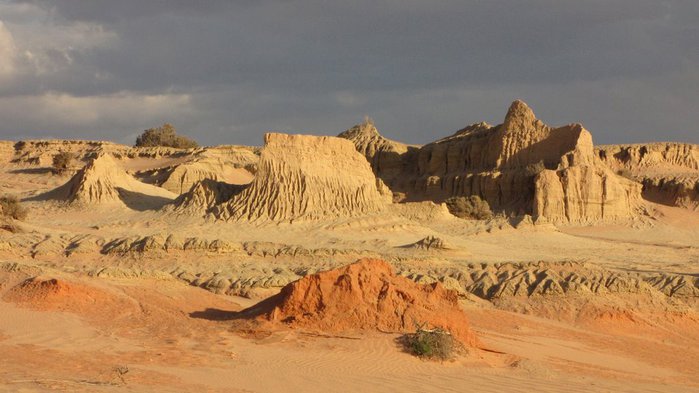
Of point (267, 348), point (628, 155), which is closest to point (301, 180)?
point (267, 348)

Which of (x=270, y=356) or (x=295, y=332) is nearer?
(x=270, y=356)

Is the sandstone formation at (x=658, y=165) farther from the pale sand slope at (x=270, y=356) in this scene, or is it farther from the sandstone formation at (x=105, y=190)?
the pale sand slope at (x=270, y=356)

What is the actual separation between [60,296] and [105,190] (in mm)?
17915

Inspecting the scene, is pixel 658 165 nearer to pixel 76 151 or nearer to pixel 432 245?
pixel 432 245

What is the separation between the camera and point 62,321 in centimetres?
1662

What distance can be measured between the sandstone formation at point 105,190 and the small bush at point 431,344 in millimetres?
22340

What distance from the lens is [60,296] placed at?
711 inches

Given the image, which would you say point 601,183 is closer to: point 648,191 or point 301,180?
point 648,191

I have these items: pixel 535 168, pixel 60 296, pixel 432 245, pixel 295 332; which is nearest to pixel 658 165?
pixel 535 168

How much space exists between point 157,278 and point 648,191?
123 feet

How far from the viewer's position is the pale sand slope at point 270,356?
1230 centimetres

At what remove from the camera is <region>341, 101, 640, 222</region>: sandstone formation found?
43500 mm

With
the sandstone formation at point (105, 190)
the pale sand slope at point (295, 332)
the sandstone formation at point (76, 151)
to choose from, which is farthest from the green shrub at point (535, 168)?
the sandstone formation at point (76, 151)

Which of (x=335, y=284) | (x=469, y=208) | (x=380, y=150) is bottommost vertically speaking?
(x=335, y=284)
